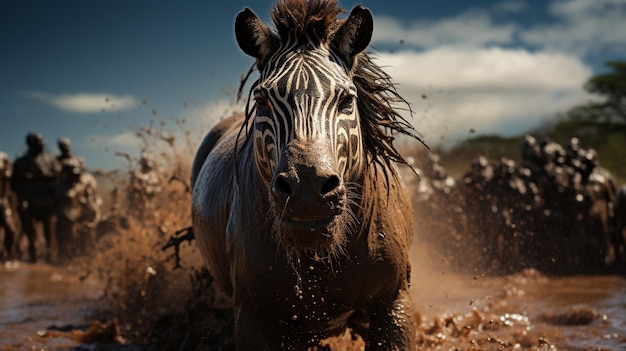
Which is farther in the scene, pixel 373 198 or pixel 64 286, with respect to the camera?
pixel 64 286

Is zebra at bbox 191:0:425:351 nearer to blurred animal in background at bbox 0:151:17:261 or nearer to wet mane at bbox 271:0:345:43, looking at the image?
wet mane at bbox 271:0:345:43

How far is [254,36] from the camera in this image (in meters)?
3.81

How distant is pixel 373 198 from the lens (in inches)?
159

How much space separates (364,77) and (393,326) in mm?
1364

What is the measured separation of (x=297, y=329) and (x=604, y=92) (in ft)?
145

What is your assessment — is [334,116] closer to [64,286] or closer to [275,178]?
[275,178]

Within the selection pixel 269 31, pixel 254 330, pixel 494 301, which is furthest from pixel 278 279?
pixel 494 301

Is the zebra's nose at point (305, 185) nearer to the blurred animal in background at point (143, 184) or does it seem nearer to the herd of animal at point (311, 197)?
the herd of animal at point (311, 197)

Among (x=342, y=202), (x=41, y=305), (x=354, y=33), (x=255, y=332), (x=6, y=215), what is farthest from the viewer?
(x=6, y=215)

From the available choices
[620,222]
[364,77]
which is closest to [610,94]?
[620,222]

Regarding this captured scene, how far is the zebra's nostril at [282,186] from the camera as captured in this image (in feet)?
10.1

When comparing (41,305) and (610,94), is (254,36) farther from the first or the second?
(610,94)

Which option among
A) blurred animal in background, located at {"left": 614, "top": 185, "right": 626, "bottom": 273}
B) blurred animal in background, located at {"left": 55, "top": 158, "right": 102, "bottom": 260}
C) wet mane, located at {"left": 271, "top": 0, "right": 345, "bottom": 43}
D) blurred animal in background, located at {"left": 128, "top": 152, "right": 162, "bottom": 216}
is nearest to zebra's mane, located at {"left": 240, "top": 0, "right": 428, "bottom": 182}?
wet mane, located at {"left": 271, "top": 0, "right": 345, "bottom": 43}

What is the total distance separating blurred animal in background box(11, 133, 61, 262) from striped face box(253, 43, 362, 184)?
1668 cm
